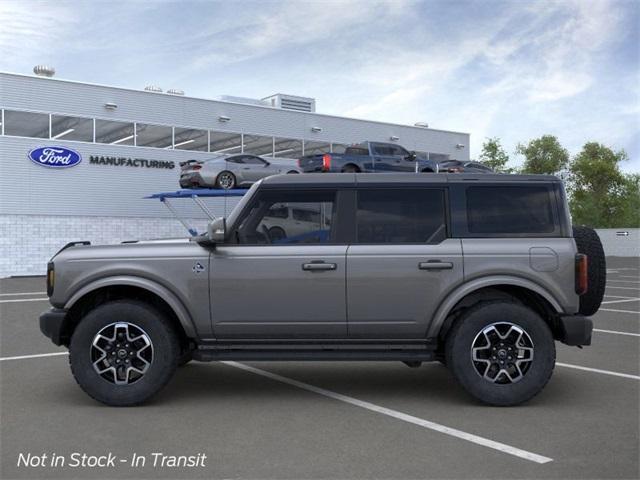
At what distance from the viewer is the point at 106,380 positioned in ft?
18.7

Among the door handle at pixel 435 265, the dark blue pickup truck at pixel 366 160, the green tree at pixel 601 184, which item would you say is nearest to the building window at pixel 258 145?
the dark blue pickup truck at pixel 366 160

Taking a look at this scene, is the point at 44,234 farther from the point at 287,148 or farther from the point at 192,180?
the point at 287,148

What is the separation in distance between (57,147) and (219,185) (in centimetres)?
893

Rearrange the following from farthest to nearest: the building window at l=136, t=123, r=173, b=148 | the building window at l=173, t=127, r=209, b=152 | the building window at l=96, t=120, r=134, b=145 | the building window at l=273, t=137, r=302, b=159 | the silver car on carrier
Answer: the building window at l=273, t=137, r=302, b=159
the building window at l=173, t=127, r=209, b=152
the building window at l=136, t=123, r=173, b=148
the building window at l=96, t=120, r=134, b=145
the silver car on carrier

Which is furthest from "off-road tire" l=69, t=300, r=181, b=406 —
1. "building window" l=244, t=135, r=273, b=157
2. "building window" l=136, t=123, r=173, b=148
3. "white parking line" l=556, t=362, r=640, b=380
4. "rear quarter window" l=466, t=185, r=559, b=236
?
"building window" l=244, t=135, r=273, b=157

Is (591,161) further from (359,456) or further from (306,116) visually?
(359,456)

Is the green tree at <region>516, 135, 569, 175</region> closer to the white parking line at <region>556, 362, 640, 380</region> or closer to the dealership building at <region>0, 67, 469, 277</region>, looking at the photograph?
the dealership building at <region>0, 67, 469, 277</region>

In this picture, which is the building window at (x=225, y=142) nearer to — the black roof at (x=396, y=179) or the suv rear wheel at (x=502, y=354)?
the black roof at (x=396, y=179)

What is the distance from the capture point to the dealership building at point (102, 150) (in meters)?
27.1

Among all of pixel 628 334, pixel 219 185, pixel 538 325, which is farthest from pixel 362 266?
pixel 219 185

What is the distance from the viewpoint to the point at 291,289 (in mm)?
5750

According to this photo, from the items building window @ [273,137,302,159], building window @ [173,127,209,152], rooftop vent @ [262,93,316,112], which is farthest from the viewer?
rooftop vent @ [262,93,316,112]

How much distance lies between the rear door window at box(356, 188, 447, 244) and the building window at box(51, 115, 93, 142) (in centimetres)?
2500

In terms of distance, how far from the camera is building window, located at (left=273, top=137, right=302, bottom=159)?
111ft
